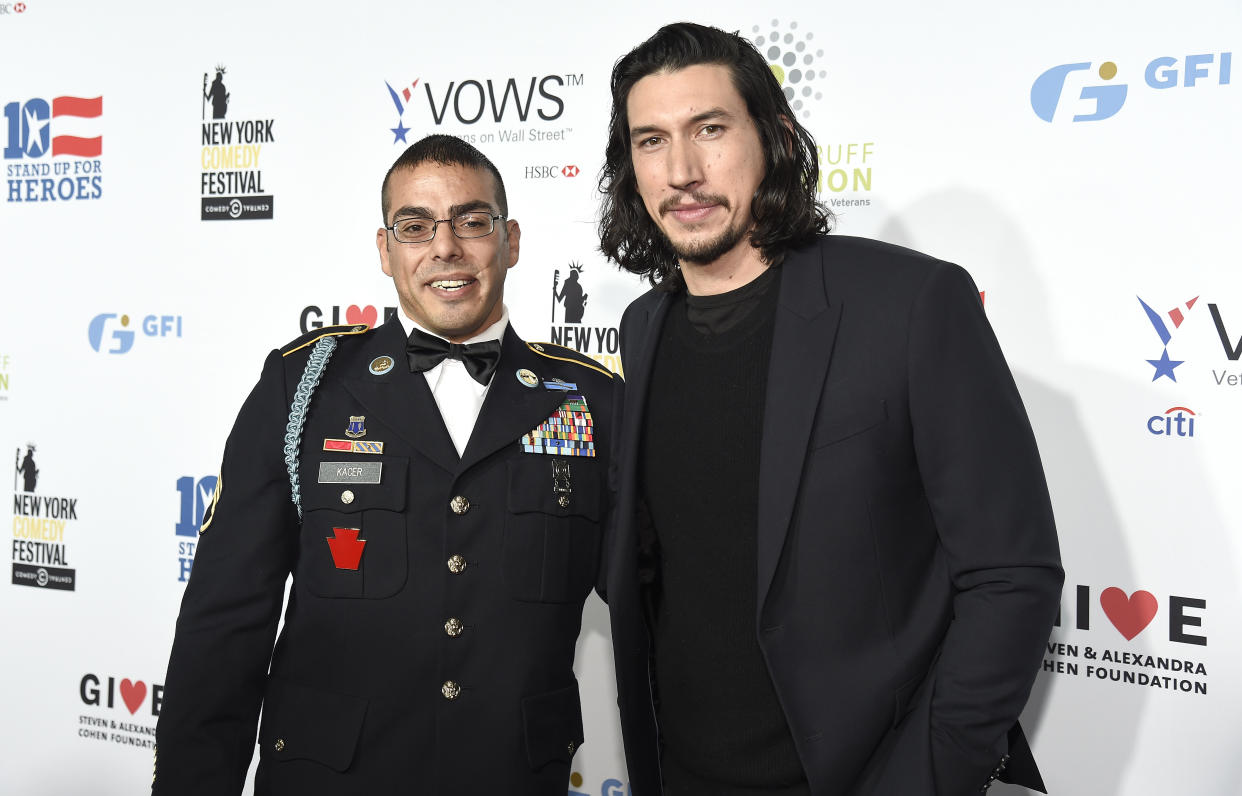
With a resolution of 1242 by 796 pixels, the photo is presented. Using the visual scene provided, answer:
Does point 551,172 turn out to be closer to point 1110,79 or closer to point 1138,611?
point 1110,79

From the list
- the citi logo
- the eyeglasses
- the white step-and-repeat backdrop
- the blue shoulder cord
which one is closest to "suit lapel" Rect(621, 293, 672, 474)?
the eyeglasses

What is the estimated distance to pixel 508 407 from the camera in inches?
77.1

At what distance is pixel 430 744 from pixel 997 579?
1048 millimetres

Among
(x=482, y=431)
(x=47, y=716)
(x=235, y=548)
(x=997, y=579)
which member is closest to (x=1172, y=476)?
(x=997, y=579)

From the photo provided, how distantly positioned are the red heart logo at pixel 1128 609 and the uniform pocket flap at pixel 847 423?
1.21m

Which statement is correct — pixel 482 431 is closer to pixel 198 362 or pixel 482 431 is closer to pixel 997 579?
pixel 997 579

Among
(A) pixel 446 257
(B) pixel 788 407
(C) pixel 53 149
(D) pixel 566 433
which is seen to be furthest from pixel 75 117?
(B) pixel 788 407

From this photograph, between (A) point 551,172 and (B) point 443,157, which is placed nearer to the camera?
(B) point 443,157

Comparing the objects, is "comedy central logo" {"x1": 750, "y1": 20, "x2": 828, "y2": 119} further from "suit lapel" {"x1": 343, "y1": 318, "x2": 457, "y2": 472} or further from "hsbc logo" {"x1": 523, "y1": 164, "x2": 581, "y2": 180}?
"suit lapel" {"x1": 343, "y1": 318, "x2": 457, "y2": 472}

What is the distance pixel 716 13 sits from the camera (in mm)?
2697

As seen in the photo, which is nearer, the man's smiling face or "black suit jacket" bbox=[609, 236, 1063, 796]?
"black suit jacket" bbox=[609, 236, 1063, 796]

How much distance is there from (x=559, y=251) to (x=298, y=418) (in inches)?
47.2

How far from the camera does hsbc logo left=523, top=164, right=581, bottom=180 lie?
2.90 meters

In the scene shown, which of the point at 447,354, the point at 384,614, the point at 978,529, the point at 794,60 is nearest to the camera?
the point at 978,529
